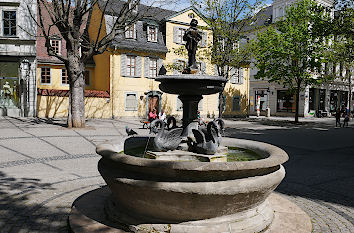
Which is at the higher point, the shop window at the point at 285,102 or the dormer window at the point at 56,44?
the dormer window at the point at 56,44

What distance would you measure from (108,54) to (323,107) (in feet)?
98.8

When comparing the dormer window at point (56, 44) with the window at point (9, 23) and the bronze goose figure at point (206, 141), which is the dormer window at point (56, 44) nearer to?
the window at point (9, 23)

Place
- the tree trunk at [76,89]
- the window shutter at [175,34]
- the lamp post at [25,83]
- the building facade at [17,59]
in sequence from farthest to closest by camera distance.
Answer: the window shutter at [175,34] < the lamp post at [25,83] < the building facade at [17,59] < the tree trunk at [76,89]

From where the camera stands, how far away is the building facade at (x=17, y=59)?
74.7 ft

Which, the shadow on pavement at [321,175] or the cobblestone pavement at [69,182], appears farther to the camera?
the shadow on pavement at [321,175]

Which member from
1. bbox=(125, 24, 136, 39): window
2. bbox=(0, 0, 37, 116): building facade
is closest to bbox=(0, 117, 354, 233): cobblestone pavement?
bbox=(0, 0, 37, 116): building facade

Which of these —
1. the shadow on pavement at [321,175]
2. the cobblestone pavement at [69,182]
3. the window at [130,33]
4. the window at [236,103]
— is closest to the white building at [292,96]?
the window at [236,103]

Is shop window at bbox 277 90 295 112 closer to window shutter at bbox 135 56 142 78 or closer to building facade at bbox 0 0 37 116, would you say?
window shutter at bbox 135 56 142 78

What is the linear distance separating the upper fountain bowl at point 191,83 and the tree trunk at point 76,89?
12.3 meters

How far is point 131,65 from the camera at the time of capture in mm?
27781

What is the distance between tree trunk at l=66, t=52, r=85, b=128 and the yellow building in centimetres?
940

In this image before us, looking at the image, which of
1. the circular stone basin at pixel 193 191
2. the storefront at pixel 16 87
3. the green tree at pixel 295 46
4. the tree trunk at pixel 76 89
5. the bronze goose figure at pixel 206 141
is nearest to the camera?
the circular stone basin at pixel 193 191

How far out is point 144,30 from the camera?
28984 mm

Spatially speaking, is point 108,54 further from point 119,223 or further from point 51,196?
point 119,223
